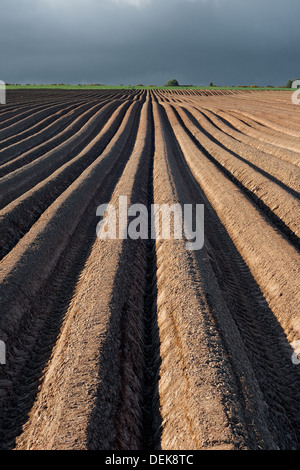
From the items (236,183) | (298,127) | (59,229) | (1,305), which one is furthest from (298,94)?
(1,305)

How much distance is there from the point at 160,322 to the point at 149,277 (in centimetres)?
198

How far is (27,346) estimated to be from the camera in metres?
Result: 6.03

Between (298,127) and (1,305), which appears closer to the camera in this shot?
(1,305)

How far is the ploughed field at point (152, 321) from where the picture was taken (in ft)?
13.9

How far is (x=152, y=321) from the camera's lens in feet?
21.4

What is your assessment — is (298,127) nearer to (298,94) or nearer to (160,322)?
(160,322)

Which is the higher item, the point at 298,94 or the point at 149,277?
the point at 298,94

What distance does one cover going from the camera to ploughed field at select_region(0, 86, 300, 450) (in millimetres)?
4242

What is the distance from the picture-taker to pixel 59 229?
31.8 feet

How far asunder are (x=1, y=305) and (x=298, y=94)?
177ft
